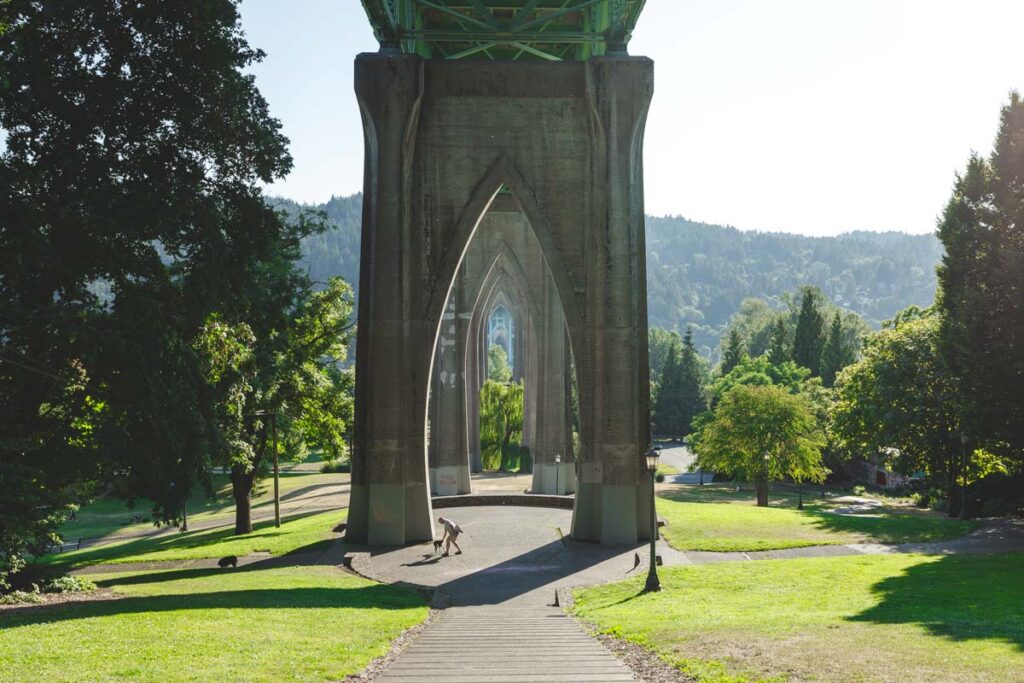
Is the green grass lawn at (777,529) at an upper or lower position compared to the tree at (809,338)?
lower

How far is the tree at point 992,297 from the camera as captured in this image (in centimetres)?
2306

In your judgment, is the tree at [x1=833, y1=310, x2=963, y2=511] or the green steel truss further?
the tree at [x1=833, y1=310, x2=963, y2=511]

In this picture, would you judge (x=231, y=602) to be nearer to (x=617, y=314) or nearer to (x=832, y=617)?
(x=832, y=617)

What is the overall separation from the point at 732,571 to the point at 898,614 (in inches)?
244

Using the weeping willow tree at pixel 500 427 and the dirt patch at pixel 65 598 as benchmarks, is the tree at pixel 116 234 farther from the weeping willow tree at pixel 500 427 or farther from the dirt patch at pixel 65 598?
the weeping willow tree at pixel 500 427

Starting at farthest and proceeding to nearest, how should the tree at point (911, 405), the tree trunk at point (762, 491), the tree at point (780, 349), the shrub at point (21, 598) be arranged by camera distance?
the tree at point (780, 349)
the tree trunk at point (762, 491)
the tree at point (911, 405)
the shrub at point (21, 598)

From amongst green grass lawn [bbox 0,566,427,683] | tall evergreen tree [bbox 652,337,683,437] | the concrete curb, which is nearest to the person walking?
green grass lawn [bbox 0,566,427,683]

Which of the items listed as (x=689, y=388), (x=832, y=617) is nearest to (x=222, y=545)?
(x=832, y=617)

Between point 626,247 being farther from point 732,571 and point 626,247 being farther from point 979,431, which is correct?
point 979,431

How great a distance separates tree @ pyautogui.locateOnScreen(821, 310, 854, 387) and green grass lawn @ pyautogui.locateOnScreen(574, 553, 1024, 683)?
50.8m

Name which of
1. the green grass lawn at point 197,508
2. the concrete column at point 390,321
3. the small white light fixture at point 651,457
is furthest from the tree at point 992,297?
the green grass lawn at point 197,508

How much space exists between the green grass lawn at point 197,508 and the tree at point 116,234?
852 inches

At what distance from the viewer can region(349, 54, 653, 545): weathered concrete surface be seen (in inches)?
944

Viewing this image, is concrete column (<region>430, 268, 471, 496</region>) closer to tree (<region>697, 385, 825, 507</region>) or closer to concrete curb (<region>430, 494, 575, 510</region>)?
concrete curb (<region>430, 494, 575, 510</region>)
